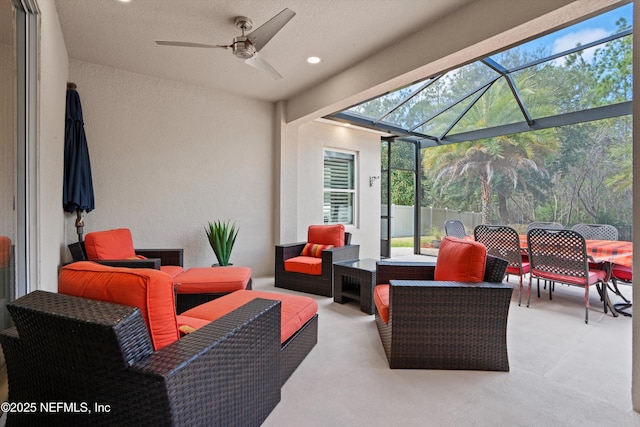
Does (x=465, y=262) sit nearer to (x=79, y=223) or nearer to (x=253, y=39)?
(x=253, y=39)

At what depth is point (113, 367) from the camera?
3.18 feet

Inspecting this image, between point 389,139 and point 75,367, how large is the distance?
6286 millimetres

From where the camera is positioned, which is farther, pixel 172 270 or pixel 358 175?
pixel 358 175

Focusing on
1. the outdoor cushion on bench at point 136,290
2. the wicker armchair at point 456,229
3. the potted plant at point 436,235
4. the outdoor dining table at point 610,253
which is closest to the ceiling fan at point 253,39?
the outdoor cushion on bench at point 136,290

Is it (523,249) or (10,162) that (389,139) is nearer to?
(523,249)

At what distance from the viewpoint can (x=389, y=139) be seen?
6.50 m

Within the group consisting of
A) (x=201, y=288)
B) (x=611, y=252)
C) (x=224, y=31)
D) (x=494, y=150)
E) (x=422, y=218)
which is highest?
(x=224, y=31)

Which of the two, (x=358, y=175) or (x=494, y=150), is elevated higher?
(x=494, y=150)

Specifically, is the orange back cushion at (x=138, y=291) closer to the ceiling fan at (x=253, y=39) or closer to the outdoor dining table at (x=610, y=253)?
the ceiling fan at (x=253, y=39)

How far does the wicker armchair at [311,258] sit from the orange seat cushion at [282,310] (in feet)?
4.86

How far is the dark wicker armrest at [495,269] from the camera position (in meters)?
2.13

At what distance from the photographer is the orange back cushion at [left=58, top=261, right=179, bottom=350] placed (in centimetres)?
112

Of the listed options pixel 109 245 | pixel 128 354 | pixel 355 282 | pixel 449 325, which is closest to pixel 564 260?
pixel 449 325

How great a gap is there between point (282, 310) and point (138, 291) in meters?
1.15
